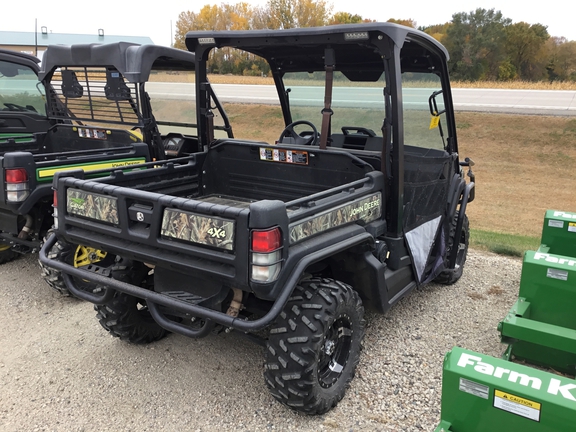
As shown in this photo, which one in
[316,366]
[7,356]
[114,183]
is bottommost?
[7,356]

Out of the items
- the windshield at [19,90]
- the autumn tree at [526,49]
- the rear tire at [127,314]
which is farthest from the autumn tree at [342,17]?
the rear tire at [127,314]

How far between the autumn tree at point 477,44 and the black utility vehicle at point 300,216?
3028cm

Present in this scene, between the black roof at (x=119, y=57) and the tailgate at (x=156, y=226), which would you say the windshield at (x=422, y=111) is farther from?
the black roof at (x=119, y=57)

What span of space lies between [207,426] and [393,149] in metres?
2.12

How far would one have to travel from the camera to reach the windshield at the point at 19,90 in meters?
7.05

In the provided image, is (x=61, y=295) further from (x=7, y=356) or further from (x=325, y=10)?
Answer: (x=325, y=10)

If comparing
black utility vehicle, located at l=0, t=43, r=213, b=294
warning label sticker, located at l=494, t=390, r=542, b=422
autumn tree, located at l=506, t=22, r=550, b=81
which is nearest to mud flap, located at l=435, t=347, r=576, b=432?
warning label sticker, located at l=494, t=390, r=542, b=422

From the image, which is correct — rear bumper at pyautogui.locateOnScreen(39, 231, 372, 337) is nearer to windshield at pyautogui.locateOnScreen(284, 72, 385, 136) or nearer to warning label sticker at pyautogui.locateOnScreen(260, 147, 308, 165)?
warning label sticker at pyautogui.locateOnScreen(260, 147, 308, 165)

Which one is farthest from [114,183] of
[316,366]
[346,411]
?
[346,411]

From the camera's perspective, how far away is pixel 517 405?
2029 millimetres

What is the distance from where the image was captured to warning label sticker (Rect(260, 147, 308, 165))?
3873 mm

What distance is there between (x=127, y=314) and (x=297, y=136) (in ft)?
7.09

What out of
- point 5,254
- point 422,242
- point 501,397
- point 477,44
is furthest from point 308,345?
point 477,44

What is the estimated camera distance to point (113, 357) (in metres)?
3.69
